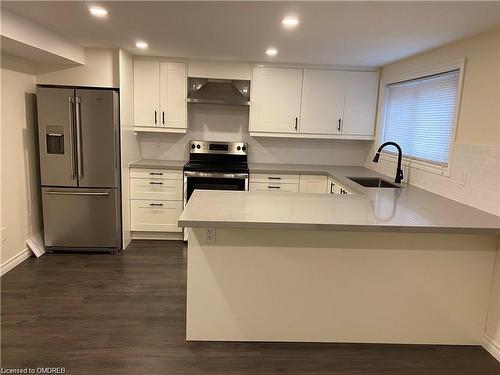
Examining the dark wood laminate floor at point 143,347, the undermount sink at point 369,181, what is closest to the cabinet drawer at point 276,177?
the undermount sink at point 369,181

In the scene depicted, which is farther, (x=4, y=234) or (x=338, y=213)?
(x=4, y=234)

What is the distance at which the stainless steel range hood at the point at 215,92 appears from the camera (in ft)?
14.4

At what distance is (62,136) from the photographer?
3.70 m

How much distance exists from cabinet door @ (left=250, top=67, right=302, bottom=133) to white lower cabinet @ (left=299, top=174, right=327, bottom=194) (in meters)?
0.64

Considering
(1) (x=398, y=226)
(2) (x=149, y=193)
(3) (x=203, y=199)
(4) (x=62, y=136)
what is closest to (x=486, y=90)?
(1) (x=398, y=226)

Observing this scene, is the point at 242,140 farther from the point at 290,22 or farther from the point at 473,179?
the point at 473,179

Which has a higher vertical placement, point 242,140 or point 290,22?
point 290,22

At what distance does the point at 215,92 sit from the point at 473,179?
2955mm

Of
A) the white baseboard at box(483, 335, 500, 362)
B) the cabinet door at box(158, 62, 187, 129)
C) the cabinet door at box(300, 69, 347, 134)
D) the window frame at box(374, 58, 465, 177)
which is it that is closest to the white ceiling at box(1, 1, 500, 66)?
the window frame at box(374, 58, 465, 177)

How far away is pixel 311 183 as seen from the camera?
4426 millimetres

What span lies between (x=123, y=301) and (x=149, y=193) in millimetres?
1648

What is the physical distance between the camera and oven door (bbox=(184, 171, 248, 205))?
426 cm

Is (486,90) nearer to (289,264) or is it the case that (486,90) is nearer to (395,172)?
(395,172)

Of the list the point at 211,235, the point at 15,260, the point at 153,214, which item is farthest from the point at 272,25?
the point at 15,260
